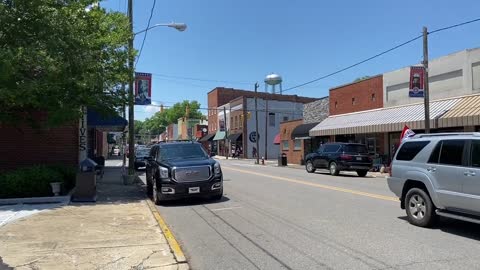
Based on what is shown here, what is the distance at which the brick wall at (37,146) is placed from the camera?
57.7 ft

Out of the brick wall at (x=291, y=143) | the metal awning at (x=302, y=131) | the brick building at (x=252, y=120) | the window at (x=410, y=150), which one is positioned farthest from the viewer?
the brick building at (x=252, y=120)

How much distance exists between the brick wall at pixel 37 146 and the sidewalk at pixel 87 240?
17.6 feet

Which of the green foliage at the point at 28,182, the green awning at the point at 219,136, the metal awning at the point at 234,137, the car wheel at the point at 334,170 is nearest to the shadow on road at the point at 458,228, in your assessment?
the green foliage at the point at 28,182

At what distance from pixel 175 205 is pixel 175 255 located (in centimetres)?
656

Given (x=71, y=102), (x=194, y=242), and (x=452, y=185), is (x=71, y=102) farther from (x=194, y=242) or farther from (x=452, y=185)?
(x=452, y=185)

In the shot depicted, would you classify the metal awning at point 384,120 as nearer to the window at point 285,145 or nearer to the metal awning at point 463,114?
the metal awning at point 463,114

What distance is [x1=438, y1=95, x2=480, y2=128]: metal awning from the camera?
2225 centimetres

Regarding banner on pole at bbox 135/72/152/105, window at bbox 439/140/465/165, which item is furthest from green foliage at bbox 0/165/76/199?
window at bbox 439/140/465/165

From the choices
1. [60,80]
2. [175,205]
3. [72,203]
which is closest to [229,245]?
[175,205]

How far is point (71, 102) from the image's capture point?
50.0 ft

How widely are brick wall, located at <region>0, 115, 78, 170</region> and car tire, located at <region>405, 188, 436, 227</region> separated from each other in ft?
41.0

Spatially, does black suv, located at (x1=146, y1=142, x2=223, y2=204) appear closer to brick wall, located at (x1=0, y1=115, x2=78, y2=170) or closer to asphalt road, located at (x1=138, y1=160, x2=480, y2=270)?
asphalt road, located at (x1=138, y1=160, x2=480, y2=270)

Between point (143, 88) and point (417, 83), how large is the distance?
1341 centimetres

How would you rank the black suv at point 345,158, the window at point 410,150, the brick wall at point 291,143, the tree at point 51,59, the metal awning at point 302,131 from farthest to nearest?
the brick wall at point 291,143
the metal awning at point 302,131
the black suv at point 345,158
the tree at point 51,59
the window at point 410,150
